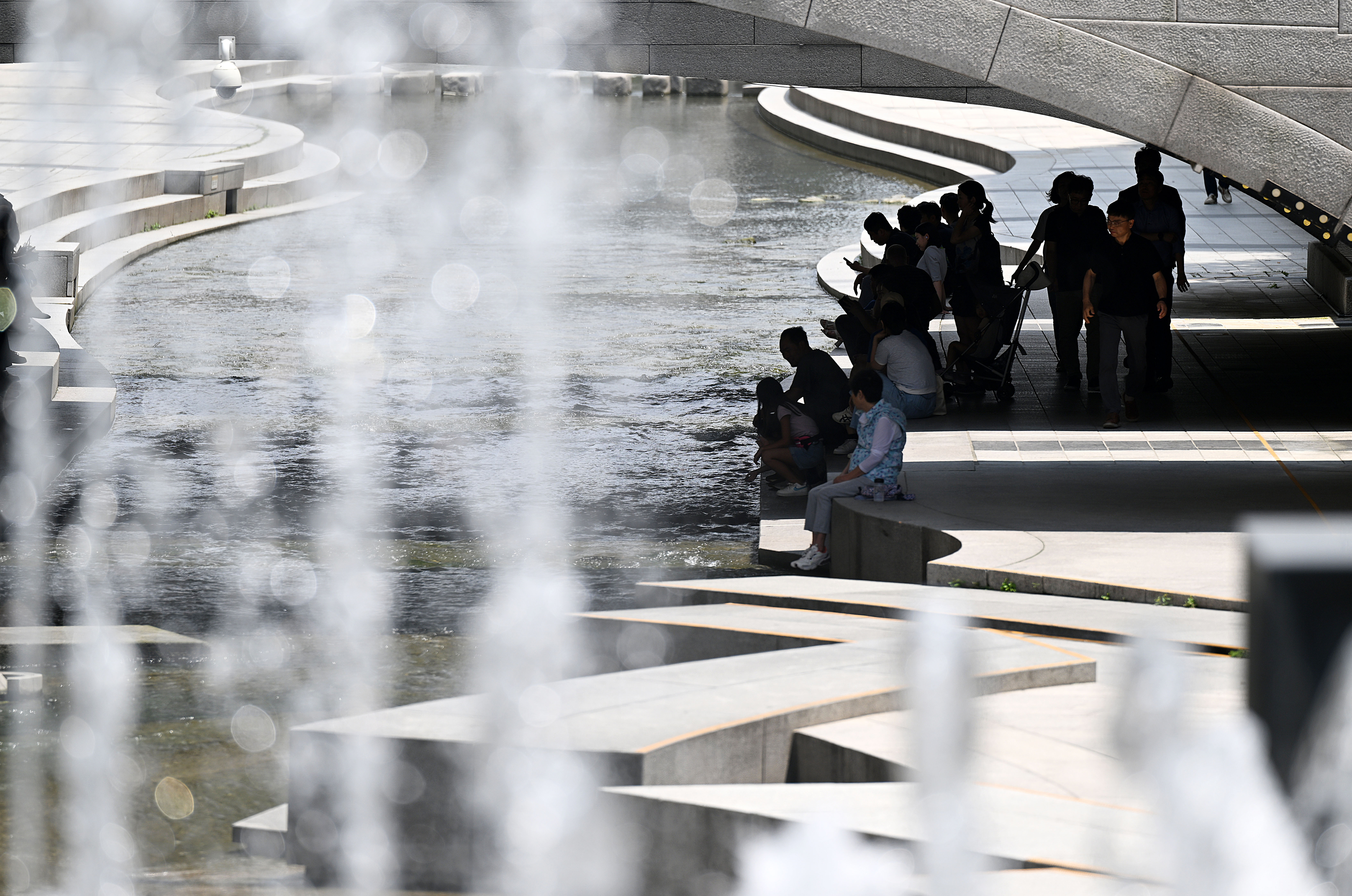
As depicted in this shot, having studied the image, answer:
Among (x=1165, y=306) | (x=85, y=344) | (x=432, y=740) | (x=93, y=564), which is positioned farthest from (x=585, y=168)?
(x=432, y=740)

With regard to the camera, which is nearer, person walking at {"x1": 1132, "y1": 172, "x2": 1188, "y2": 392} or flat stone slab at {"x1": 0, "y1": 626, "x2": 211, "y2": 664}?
flat stone slab at {"x1": 0, "y1": 626, "x2": 211, "y2": 664}

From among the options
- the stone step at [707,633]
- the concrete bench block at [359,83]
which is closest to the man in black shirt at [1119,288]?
the stone step at [707,633]

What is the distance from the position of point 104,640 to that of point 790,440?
13.8ft

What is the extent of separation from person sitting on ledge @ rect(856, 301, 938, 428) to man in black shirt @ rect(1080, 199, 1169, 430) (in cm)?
112

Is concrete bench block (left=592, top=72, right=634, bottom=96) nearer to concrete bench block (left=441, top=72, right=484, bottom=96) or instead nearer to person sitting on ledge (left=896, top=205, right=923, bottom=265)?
concrete bench block (left=441, top=72, right=484, bottom=96)

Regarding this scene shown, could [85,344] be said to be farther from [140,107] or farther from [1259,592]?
[140,107]

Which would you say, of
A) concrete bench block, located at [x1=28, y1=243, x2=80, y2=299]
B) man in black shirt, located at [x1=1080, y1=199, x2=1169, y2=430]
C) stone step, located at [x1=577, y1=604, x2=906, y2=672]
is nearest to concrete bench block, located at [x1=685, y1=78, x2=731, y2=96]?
concrete bench block, located at [x1=28, y1=243, x2=80, y2=299]

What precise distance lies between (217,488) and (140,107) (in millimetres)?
24305

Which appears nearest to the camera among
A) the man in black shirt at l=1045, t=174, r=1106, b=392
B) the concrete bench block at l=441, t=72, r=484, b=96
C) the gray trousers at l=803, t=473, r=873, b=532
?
the gray trousers at l=803, t=473, r=873, b=532

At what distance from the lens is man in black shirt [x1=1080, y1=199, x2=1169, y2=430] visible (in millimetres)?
11156

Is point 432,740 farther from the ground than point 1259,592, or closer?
closer

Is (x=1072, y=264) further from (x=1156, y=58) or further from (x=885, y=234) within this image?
(x=1156, y=58)

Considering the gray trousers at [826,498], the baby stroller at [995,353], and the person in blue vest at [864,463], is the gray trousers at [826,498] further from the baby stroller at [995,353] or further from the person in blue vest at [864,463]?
the baby stroller at [995,353]

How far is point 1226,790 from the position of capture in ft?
9.91
